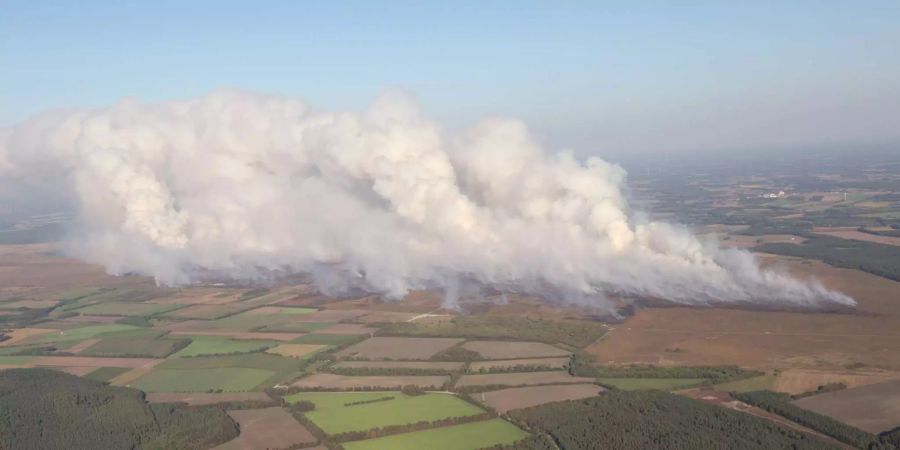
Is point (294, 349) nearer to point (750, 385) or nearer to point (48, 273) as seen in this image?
point (750, 385)

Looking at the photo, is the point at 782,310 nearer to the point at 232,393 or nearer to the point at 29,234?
the point at 232,393

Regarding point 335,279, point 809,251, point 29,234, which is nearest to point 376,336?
point 335,279

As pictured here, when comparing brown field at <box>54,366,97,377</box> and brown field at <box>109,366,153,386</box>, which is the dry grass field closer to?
brown field at <box>54,366,97,377</box>

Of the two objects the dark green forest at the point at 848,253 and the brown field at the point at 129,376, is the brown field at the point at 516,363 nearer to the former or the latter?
the brown field at the point at 129,376


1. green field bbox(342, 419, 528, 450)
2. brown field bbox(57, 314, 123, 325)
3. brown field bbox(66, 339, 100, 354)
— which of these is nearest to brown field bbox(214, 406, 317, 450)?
green field bbox(342, 419, 528, 450)

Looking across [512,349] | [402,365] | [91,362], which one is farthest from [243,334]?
[512,349]

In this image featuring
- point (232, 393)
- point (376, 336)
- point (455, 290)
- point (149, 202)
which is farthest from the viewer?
point (149, 202)
